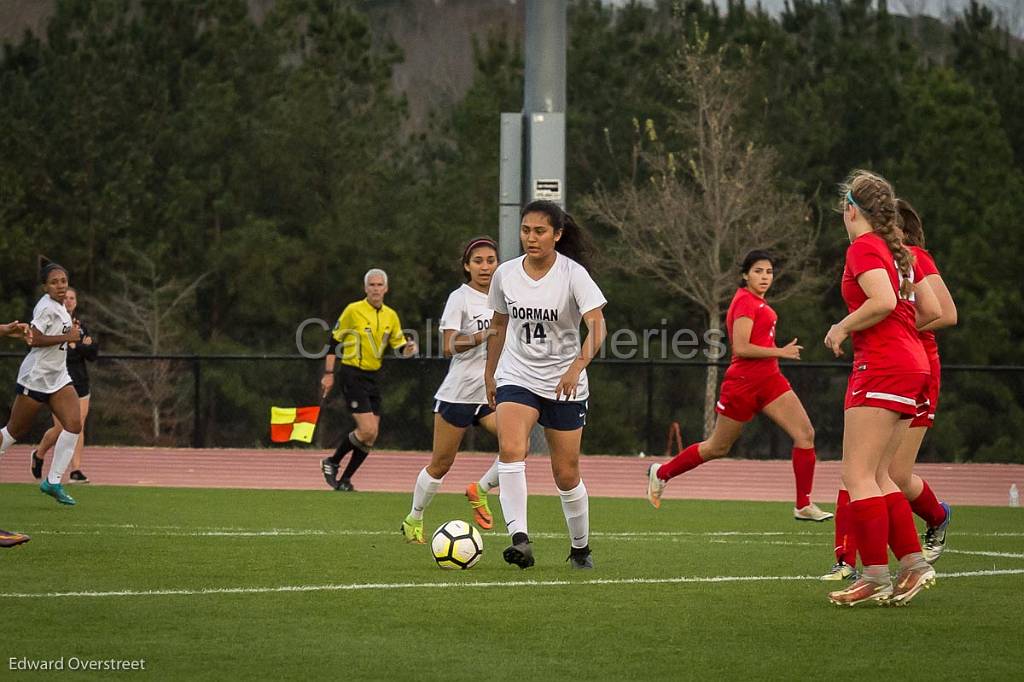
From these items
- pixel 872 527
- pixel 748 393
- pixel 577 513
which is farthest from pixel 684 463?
pixel 872 527

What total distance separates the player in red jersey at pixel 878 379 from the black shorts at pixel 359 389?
31.1ft

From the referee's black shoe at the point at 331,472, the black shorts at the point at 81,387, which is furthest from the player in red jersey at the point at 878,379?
the black shorts at the point at 81,387

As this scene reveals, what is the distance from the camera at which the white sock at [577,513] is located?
922 centimetres

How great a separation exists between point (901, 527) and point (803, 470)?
15.8 ft

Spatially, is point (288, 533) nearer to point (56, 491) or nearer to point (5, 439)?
point (56, 491)

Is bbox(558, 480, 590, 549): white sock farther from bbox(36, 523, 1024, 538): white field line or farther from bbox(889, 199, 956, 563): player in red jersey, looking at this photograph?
bbox(36, 523, 1024, 538): white field line

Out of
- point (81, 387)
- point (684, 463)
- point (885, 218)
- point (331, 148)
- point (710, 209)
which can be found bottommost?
point (684, 463)

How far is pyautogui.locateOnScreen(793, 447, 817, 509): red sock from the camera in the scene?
12453 mm

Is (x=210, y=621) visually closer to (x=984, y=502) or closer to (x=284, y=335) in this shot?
(x=984, y=502)

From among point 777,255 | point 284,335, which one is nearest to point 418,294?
point 284,335

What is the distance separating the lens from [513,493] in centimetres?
914

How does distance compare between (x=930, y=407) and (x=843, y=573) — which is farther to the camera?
(x=843, y=573)

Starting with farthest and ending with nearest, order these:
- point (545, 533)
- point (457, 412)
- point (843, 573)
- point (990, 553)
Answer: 1. point (545, 533)
2. point (457, 412)
3. point (990, 553)
4. point (843, 573)

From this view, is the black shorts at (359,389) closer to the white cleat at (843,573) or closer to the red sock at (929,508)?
the red sock at (929,508)
